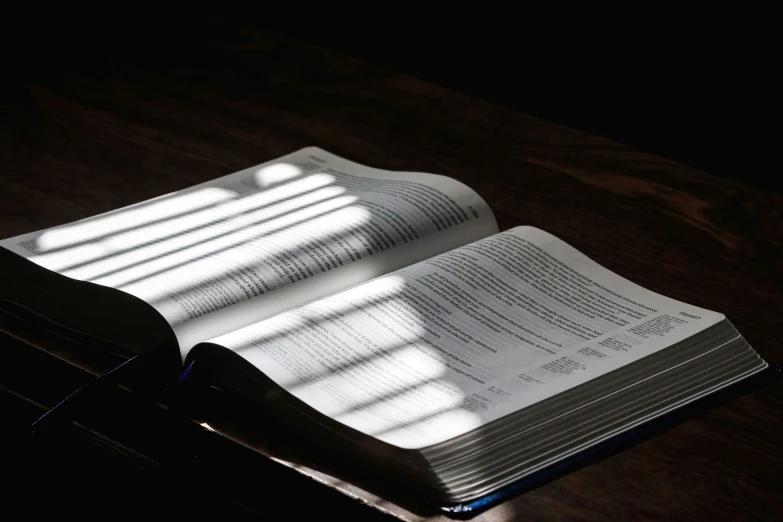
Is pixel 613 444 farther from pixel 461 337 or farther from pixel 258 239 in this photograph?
pixel 258 239

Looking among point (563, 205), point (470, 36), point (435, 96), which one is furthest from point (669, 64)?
point (563, 205)

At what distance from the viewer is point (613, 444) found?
81cm

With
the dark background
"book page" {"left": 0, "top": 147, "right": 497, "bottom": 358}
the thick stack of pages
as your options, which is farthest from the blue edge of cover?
the dark background

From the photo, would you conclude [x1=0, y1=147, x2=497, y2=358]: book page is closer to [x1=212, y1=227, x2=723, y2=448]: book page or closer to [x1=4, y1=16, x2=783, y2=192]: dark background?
[x1=212, y1=227, x2=723, y2=448]: book page

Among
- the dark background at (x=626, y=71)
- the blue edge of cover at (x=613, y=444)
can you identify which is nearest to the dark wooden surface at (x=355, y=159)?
the blue edge of cover at (x=613, y=444)

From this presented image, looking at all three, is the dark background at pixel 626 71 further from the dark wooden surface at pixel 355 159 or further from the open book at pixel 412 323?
the open book at pixel 412 323

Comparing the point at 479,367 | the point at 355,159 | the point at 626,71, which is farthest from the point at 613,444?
the point at 626,71

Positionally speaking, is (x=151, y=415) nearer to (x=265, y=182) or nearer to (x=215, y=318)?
(x=215, y=318)

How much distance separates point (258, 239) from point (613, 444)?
416mm

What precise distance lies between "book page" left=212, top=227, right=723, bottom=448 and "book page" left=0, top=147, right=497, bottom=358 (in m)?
0.05

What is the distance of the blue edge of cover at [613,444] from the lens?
0.73 meters

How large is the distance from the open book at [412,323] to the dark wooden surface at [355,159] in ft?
0.13

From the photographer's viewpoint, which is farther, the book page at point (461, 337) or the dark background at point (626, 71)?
the dark background at point (626, 71)

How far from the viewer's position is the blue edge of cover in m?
0.73
